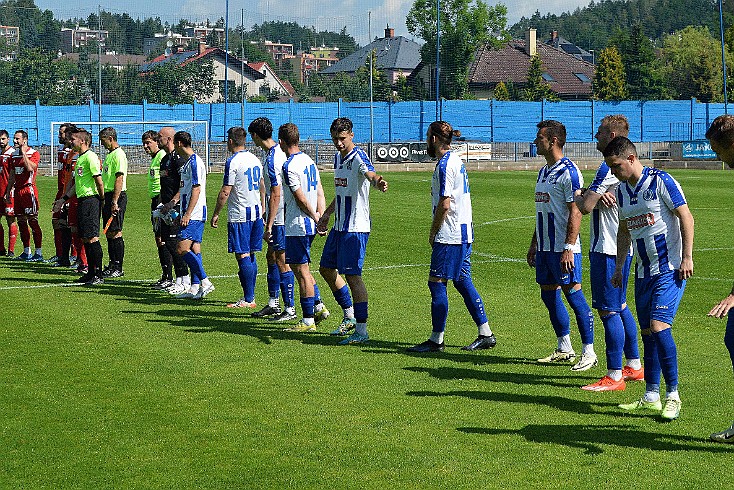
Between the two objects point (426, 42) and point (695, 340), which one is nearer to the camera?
point (695, 340)

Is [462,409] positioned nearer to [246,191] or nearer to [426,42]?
[246,191]

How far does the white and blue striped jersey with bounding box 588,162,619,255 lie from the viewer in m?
7.85

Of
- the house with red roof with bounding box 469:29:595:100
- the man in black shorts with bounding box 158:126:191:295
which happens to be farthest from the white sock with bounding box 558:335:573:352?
the house with red roof with bounding box 469:29:595:100

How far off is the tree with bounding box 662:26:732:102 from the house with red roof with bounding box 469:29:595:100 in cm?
748

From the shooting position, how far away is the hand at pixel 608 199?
782cm

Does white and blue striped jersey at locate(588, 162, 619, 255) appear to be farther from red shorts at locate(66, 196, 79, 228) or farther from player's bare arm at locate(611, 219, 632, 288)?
red shorts at locate(66, 196, 79, 228)

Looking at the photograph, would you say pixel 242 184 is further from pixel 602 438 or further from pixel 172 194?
pixel 602 438

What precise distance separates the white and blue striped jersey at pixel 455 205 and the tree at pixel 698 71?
6800cm

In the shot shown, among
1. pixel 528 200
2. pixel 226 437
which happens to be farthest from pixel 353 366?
pixel 528 200

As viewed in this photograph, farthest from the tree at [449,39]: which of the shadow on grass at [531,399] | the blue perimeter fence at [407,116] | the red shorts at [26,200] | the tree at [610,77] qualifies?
the shadow on grass at [531,399]

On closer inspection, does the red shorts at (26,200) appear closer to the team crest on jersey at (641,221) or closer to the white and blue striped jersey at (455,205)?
the white and blue striped jersey at (455,205)

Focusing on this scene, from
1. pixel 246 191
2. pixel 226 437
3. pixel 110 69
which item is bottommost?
pixel 226 437

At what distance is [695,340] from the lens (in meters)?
9.77

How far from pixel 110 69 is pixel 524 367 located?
167ft
